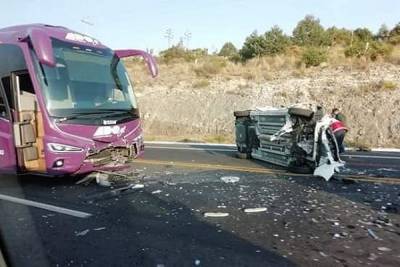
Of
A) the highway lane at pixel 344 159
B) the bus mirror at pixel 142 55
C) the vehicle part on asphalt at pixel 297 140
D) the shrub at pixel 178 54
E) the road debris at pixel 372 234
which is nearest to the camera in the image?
the road debris at pixel 372 234

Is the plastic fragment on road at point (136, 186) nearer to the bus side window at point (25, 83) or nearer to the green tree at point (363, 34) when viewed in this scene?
the bus side window at point (25, 83)

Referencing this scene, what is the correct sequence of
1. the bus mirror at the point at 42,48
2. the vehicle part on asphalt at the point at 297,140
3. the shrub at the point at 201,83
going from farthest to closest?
the shrub at the point at 201,83 < the vehicle part on asphalt at the point at 297,140 < the bus mirror at the point at 42,48

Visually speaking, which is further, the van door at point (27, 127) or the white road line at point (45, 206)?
the van door at point (27, 127)

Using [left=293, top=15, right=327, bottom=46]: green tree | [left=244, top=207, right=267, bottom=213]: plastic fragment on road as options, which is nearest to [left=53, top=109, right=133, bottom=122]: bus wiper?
[left=244, top=207, right=267, bottom=213]: plastic fragment on road

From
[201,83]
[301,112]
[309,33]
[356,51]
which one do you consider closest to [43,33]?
[301,112]

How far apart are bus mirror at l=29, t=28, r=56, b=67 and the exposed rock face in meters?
15.7

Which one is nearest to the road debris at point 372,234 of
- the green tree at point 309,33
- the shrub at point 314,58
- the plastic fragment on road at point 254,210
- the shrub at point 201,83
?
the plastic fragment on road at point 254,210

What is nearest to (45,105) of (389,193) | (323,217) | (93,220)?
(93,220)

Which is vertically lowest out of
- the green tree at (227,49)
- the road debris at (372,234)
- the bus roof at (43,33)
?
the road debris at (372,234)

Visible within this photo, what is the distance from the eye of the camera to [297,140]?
9.41m

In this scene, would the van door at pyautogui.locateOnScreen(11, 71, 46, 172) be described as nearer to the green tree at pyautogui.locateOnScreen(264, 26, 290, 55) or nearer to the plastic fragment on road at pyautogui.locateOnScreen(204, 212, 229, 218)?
the plastic fragment on road at pyautogui.locateOnScreen(204, 212, 229, 218)

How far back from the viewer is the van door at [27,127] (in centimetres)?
817

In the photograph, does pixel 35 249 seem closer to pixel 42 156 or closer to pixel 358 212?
pixel 42 156

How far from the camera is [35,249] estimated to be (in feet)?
15.9
